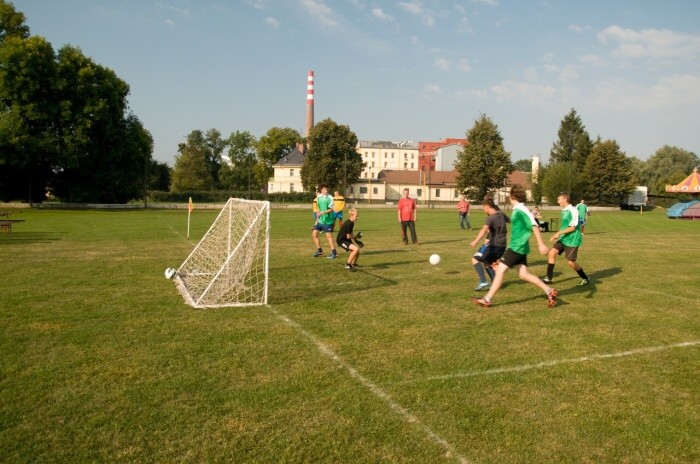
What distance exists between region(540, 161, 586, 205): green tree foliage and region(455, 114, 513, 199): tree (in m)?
6.84

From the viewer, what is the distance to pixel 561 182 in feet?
235

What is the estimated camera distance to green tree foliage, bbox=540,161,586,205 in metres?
71.4

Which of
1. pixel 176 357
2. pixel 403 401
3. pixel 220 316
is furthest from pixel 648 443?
pixel 220 316

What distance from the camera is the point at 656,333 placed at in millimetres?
7211

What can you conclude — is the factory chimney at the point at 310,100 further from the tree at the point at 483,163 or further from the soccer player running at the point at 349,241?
the soccer player running at the point at 349,241

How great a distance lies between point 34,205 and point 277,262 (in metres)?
44.0

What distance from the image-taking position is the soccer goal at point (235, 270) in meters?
8.55

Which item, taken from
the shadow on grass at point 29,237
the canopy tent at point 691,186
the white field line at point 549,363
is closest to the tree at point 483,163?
the canopy tent at point 691,186

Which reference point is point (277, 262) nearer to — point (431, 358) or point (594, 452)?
point (431, 358)

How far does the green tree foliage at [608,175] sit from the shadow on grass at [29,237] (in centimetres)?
7107

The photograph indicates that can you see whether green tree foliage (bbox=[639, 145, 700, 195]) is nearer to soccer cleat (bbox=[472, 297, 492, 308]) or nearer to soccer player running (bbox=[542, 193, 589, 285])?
soccer player running (bbox=[542, 193, 589, 285])

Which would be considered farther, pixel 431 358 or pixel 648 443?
pixel 431 358

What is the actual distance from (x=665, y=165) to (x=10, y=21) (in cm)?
9955

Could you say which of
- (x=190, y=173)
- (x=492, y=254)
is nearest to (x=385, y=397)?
(x=492, y=254)
